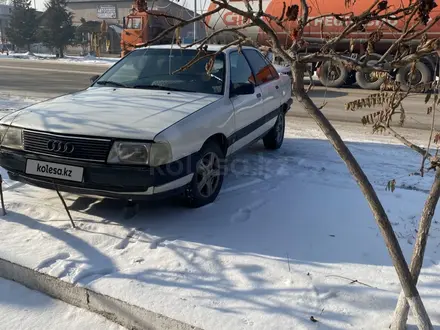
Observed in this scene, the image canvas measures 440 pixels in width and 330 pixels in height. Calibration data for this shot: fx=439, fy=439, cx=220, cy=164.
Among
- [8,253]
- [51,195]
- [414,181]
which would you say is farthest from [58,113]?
[414,181]

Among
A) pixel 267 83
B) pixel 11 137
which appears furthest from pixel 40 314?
pixel 267 83

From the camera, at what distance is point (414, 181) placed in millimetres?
5188

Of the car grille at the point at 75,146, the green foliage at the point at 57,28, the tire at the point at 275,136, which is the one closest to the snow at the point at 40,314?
the car grille at the point at 75,146

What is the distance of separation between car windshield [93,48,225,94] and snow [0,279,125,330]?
261 centimetres

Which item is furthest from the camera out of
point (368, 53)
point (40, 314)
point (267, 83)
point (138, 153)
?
point (267, 83)

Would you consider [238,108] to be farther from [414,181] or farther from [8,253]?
[8,253]

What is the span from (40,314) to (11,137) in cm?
184

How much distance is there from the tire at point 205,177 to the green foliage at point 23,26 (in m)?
46.0

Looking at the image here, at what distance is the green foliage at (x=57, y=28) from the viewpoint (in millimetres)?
41062

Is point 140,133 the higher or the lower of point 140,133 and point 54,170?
the higher

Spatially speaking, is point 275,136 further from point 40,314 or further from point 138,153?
point 40,314

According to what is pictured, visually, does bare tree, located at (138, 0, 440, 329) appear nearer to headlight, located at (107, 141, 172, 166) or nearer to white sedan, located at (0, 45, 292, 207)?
white sedan, located at (0, 45, 292, 207)

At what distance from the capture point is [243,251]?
344 cm

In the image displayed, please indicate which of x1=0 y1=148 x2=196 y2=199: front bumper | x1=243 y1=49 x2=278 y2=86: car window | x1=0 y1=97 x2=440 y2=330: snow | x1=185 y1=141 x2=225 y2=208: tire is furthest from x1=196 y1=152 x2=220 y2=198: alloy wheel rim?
x1=243 y1=49 x2=278 y2=86: car window
